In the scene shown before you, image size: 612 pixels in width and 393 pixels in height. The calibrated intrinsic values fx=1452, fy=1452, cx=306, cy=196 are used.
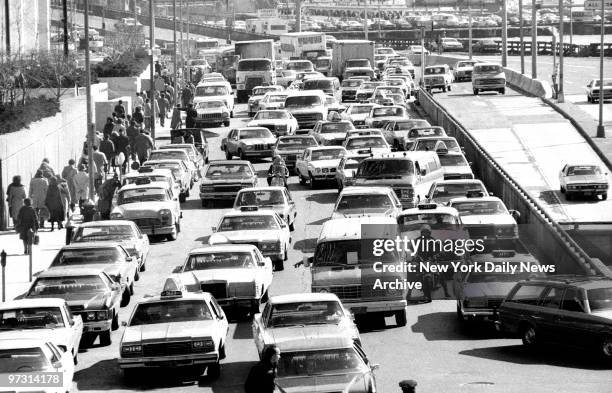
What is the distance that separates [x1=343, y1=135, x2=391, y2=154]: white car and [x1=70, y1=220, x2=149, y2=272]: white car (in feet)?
48.9

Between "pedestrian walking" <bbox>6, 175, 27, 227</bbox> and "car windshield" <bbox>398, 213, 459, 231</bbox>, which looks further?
"pedestrian walking" <bbox>6, 175, 27, 227</bbox>

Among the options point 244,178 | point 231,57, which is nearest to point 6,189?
point 244,178

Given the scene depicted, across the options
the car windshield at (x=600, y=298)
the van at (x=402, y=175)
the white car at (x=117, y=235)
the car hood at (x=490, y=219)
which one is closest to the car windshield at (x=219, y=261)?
the white car at (x=117, y=235)

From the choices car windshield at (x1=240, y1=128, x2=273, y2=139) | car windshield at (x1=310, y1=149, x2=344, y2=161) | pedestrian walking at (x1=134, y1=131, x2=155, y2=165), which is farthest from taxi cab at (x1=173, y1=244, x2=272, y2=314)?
car windshield at (x1=240, y1=128, x2=273, y2=139)

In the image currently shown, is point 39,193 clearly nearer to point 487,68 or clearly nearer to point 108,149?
point 108,149

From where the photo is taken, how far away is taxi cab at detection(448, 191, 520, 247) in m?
30.5

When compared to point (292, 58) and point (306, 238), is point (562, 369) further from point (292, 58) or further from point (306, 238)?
point (292, 58)

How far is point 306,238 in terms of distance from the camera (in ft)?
117

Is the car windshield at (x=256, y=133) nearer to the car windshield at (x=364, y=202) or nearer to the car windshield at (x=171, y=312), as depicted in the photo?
the car windshield at (x=364, y=202)

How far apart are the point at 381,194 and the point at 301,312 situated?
12.2m

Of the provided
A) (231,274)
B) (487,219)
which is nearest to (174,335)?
(231,274)

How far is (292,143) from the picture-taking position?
156 ft

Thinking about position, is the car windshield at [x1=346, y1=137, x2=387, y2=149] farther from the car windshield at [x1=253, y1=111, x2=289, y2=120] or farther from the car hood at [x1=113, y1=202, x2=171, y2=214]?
the car hood at [x1=113, y1=202, x2=171, y2=214]

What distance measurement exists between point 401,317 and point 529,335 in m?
2.78
